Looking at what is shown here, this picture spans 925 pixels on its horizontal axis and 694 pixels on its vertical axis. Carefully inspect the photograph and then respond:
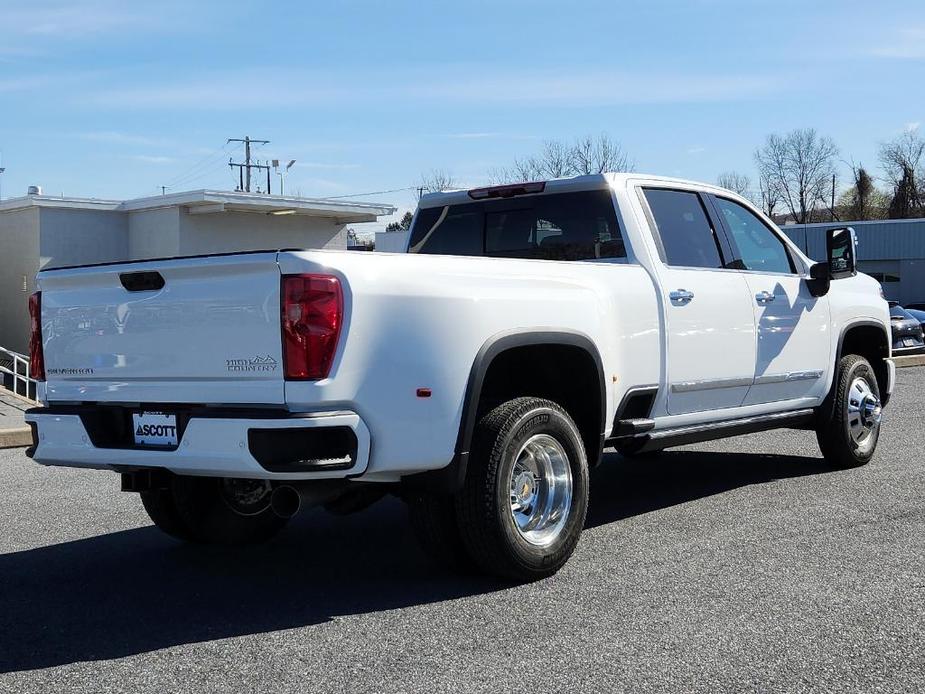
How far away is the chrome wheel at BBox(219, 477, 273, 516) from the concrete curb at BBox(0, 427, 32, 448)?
5.67 meters

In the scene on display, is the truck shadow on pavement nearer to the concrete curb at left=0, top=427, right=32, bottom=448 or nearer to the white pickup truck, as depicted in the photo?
the white pickup truck

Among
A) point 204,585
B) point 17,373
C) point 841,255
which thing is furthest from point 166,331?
point 17,373

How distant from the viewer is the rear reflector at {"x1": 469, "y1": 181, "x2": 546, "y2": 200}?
23.6ft

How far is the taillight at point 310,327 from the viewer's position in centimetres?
467

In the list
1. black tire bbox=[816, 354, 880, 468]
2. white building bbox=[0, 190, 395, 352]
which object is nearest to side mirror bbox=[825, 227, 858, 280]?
black tire bbox=[816, 354, 880, 468]

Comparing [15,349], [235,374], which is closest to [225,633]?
[235,374]

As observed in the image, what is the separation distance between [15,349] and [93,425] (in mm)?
22627

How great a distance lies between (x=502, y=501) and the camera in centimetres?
524

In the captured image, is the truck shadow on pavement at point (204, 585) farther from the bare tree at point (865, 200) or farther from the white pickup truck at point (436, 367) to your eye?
the bare tree at point (865, 200)

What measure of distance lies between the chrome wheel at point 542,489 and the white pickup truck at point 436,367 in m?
0.01

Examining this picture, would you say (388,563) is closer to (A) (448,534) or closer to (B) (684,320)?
(A) (448,534)

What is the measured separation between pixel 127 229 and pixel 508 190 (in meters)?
20.1

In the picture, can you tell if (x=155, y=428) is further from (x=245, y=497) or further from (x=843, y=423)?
(x=843, y=423)

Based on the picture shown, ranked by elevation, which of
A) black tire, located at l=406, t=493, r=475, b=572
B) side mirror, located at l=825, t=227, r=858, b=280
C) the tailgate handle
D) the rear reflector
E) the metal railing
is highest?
the rear reflector
